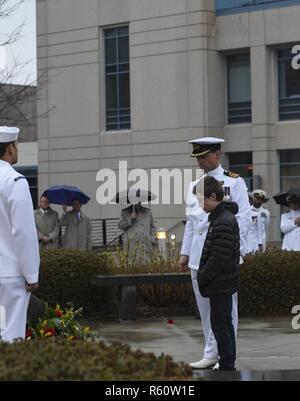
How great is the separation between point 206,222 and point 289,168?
85.8 feet

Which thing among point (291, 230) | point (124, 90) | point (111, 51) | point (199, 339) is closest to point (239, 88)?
point (124, 90)

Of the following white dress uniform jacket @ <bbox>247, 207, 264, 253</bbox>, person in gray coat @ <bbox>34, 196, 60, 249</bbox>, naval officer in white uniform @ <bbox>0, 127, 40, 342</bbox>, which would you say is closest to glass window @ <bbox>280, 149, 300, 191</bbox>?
white dress uniform jacket @ <bbox>247, 207, 264, 253</bbox>

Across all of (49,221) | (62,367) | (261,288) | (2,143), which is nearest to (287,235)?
(261,288)

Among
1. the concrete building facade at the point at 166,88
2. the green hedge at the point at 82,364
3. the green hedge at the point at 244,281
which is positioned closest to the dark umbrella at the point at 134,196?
the green hedge at the point at 244,281

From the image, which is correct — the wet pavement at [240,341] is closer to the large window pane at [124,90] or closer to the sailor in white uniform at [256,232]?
the sailor in white uniform at [256,232]

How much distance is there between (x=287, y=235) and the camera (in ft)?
52.7

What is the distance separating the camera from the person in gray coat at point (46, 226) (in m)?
18.3

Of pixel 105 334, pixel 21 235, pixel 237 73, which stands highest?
pixel 237 73

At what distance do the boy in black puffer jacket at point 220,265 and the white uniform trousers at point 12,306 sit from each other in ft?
6.52

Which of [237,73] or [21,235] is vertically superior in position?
[237,73]

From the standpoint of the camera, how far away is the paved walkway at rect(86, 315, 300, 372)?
382 inches

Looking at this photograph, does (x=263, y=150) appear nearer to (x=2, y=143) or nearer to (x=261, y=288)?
(x=261, y=288)

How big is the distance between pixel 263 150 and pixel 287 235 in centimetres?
1870

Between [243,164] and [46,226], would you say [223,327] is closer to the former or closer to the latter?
[46,226]
